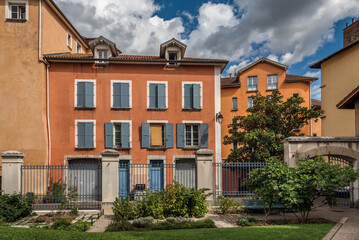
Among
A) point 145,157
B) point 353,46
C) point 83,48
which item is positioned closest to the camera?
point 145,157

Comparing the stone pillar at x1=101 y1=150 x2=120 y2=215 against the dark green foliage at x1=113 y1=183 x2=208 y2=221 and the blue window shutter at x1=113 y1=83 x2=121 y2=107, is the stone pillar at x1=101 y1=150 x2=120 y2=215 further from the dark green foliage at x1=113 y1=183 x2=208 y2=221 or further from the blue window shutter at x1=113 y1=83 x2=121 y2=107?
the blue window shutter at x1=113 y1=83 x2=121 y2=107

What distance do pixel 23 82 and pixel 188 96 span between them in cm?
1020

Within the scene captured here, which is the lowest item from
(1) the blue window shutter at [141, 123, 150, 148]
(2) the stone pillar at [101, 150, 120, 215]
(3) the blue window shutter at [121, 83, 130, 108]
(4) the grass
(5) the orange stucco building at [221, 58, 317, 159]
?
(4) the grass

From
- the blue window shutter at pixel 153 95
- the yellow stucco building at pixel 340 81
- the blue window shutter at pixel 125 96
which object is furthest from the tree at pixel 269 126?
the blue window shutter at pixel 125 96

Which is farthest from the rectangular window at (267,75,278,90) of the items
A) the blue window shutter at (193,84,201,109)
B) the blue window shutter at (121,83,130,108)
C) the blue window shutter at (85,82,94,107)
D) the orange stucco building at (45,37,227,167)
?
the blue window shutter at (85,82,94,107)

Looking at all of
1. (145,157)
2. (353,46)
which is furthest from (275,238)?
(353,46)

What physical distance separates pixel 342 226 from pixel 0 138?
58.7 ft

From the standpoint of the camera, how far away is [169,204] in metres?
11.2

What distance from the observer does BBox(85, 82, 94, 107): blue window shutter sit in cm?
1866

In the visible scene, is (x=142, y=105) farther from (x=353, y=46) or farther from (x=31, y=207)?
(x=353, y=46)

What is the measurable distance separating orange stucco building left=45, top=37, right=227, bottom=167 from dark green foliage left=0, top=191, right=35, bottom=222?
6.69m

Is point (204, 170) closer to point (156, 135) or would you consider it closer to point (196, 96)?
point (156, 135)

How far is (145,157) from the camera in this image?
18.7 meters

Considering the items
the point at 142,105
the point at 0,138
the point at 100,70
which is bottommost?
the point at 0,138
